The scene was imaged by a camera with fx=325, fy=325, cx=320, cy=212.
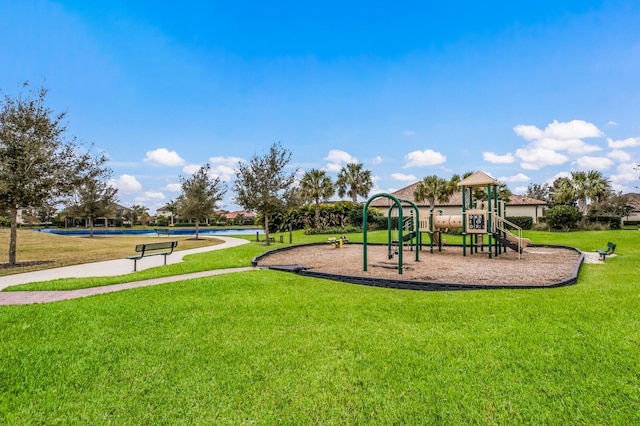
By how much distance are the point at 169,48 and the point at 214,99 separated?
6011mm

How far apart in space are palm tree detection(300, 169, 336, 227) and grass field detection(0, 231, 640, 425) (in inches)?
1264

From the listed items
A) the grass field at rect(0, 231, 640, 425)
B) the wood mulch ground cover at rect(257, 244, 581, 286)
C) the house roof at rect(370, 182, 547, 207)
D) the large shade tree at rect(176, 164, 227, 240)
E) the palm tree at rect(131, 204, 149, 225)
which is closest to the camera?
the grass field at rect(0, 231, 640, 425)

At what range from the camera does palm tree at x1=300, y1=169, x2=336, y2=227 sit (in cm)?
3862

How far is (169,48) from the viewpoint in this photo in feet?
53.6

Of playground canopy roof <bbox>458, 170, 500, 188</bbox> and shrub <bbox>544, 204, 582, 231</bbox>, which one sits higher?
playground canopy roof <bbox>458, 170, 500, 188</bbox>

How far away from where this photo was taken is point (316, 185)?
38906 mm

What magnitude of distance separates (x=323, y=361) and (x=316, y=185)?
3504cm

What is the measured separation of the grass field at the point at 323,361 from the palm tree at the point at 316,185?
32113 millimetres

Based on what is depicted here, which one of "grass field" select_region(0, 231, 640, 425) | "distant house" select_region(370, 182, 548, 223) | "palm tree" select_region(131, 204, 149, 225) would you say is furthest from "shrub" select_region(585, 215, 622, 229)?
"palm tree" select_region(131, 204, 149, 225)

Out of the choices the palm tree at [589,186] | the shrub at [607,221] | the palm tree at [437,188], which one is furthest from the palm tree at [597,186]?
the palm tree at [437,188]

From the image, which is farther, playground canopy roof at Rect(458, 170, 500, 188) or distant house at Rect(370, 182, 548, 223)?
distant house at Rect(370, 182, 548, 223)

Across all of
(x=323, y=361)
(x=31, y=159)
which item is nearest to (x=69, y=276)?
(x=31, y=159)

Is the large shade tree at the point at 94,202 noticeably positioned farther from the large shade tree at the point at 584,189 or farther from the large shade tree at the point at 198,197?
the large shade tree at the point at 584,189

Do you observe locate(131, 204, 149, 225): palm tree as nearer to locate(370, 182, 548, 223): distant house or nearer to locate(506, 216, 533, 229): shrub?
locate(370, 182, 548, 223): distant house
